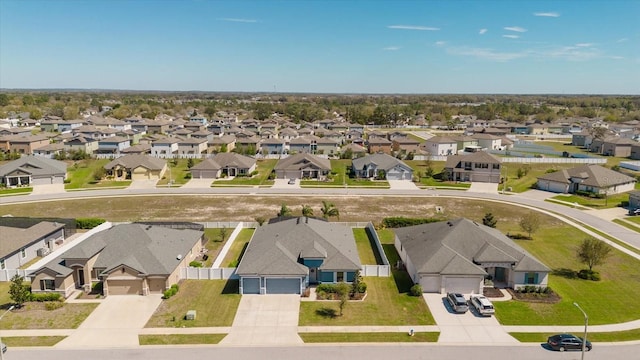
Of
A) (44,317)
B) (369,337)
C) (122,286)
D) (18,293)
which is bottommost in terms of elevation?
(44,317)

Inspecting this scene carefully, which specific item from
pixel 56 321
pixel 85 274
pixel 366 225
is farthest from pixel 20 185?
pixel 366 225

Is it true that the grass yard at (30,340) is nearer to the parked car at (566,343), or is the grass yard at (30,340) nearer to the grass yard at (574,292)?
the grass yard at (574,292)

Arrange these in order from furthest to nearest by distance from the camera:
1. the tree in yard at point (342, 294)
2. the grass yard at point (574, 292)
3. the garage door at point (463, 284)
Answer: the garage door at point (463, 284) → the tree in yard at point (342, 294) → the grass yard at point (574, 292)

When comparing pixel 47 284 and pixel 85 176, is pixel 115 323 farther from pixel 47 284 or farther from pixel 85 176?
pixel 85 176

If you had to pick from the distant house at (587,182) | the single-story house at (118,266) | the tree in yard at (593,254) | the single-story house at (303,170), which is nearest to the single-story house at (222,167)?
the single-story house at (303,170)

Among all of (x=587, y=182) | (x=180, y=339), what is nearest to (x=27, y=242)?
(x=180, y=339)

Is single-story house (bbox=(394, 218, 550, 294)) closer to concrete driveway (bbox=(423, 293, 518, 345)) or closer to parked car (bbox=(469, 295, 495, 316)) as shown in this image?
concrete driveway (bbox=(423, 293, 518, 345))

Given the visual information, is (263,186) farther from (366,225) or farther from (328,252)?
(328,252)
